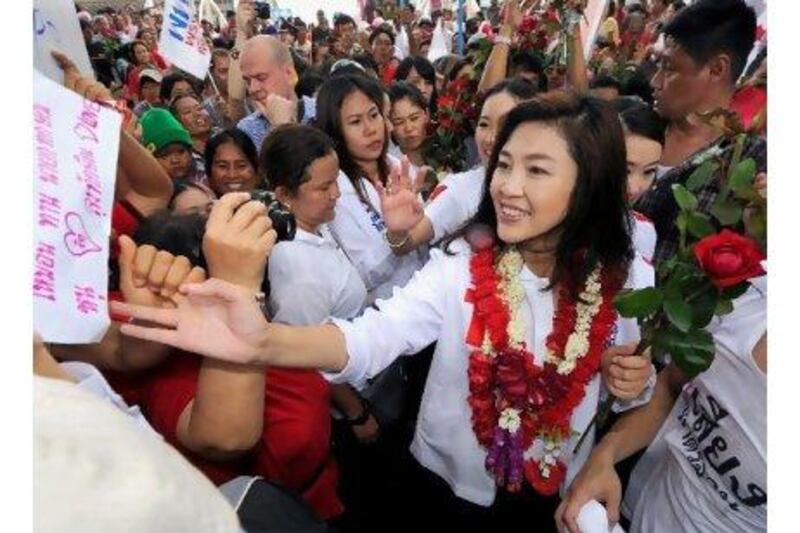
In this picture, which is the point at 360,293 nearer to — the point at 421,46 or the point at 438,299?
the point at 438,299

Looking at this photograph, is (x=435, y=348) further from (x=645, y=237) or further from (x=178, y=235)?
(x=645, y=237)

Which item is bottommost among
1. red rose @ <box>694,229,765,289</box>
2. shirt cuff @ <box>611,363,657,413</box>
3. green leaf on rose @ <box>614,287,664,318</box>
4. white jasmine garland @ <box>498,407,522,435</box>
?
white jasmine garland @ <box>498,407,522,435</box>

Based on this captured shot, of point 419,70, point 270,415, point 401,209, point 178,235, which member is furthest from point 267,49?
point 270,415

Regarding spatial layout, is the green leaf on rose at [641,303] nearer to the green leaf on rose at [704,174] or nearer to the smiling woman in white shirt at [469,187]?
the green leaf on rose at [704,174]

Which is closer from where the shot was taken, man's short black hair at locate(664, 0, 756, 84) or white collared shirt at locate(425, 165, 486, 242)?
white collared shirt at locate(425, 165, 486, 242)

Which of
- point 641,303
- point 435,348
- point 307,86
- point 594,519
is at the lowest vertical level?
point 594,519

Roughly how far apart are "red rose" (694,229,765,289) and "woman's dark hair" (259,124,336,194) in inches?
59.0

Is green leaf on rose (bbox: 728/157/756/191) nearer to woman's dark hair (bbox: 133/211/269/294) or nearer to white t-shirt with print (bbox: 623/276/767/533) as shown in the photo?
white t-shirt with print (bbox: 623/276/767/533)

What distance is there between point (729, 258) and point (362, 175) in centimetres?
195

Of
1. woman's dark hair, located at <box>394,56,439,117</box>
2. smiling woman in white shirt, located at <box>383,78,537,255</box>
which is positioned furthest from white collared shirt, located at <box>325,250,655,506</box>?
woman's dark hair, located at <box>394,56,439,117</box>

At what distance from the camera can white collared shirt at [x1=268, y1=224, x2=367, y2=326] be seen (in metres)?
2.08

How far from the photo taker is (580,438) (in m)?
1.85

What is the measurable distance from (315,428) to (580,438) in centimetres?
70

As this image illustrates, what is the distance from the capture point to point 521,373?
175 cm
